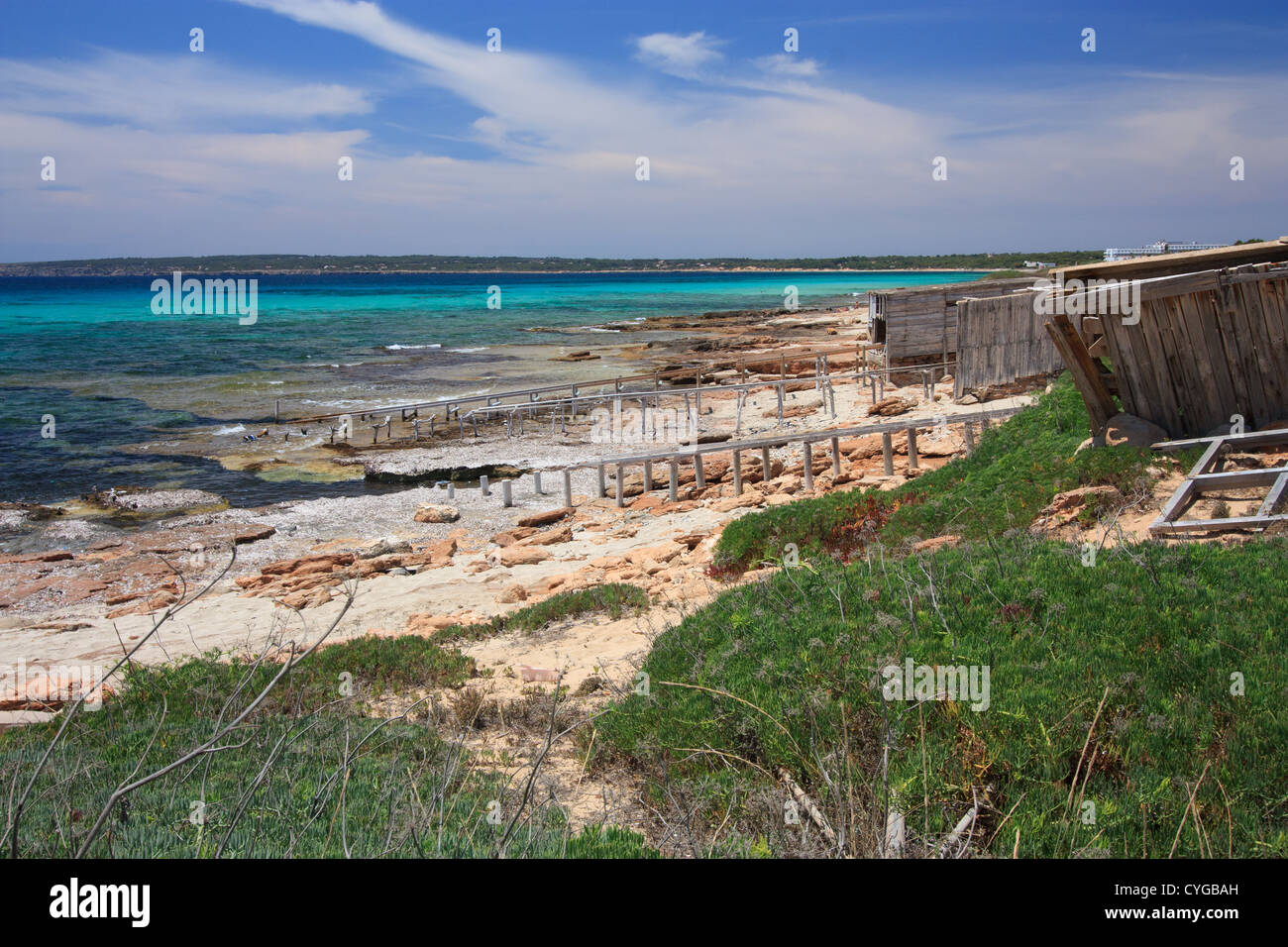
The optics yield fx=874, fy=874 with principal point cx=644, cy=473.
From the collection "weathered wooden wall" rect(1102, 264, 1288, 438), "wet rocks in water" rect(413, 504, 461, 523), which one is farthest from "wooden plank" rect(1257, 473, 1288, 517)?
"wet rocks in water" rect(413, 504, 461, 523)

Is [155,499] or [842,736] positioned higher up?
[842,736]

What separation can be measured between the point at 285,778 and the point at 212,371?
41.2 metres

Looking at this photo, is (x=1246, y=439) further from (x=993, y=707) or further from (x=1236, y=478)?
(x=993, y=707)

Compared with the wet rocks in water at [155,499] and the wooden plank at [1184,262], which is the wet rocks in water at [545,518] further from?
the wooden plank at [1184,262]

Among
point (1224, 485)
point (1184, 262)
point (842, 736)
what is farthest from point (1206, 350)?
point (842, 736)

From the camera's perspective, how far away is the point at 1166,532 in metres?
7.51

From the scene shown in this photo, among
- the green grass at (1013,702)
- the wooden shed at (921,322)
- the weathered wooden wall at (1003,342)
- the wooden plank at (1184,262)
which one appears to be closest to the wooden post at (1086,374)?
the wooden plank at (1184,262)

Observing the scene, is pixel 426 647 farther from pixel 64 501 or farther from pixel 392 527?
pixel 64 501

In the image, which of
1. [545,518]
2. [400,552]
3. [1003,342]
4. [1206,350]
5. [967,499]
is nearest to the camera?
[1206,350]

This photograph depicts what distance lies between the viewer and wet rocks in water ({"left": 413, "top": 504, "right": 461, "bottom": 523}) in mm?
16516

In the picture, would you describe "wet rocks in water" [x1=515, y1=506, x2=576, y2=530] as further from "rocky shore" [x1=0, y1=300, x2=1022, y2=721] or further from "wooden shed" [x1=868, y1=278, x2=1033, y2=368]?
"wooden shed" [x1=868, y1=278, x2=1033, y2=368]

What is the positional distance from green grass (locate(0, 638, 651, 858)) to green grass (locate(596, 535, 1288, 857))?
1155 millimetres

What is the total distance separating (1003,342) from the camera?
59.6ft
